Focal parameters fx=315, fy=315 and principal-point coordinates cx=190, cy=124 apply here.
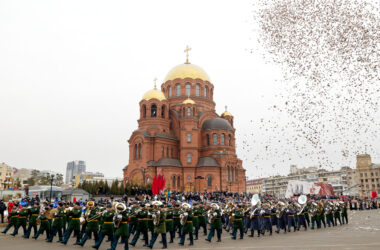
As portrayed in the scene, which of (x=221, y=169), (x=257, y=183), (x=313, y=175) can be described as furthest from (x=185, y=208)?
(x=257, y=183)

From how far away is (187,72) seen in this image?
52875 millimetres

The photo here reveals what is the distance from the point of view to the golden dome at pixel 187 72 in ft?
173

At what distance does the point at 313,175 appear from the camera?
108250 mm

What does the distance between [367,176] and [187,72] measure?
214 ft

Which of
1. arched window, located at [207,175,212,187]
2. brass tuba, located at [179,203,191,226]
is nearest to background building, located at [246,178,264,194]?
arched window, located at [207,175,212,187]

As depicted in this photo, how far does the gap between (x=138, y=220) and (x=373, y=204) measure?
45275mm

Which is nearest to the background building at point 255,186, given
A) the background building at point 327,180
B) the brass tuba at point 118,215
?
the background building at point 327,180

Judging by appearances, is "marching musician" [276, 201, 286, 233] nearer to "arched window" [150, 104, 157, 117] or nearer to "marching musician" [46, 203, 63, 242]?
"marching musician" [46, 203, 63, 242]

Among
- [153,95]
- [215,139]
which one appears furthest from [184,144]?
[153,95]

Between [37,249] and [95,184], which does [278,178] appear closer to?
[95,184]

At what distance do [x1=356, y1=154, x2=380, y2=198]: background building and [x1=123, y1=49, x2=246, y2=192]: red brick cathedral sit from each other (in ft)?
175

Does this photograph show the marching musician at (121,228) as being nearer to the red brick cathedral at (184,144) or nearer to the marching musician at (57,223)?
the marching musician at (57,223)

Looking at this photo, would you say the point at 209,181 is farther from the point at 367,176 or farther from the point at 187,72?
the point at 367,176

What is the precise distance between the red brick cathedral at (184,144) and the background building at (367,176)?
53.4 meters
